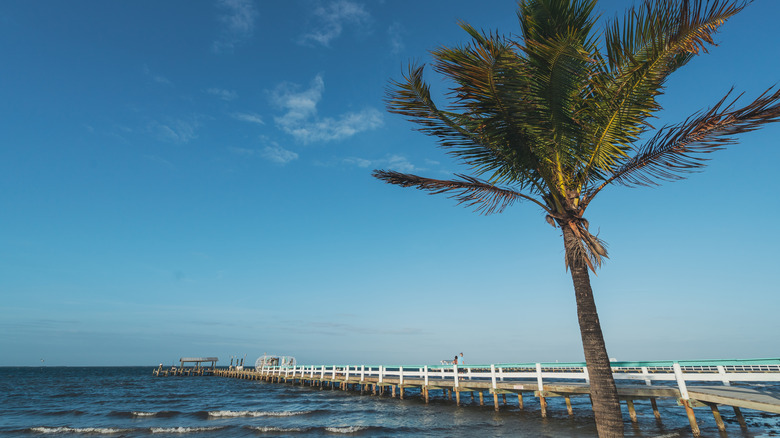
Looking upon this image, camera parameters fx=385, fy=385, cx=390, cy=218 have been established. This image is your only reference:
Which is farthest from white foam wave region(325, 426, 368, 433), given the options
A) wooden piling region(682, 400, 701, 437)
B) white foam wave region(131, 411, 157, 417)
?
white foam wave region(131, 411, 157, 417)

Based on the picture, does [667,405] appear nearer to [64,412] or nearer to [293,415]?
[293,415]

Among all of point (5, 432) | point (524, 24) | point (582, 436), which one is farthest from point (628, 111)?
point (5, 432)

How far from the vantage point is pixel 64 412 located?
24.2 m

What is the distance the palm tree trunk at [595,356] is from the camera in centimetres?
500

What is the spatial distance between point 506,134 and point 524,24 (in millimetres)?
1539

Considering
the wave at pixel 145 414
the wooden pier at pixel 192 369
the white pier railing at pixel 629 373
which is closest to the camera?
the white pier railing at pixel 629 373

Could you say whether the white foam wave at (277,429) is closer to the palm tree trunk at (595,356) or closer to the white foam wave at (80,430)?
the white foam wave at (80,430)

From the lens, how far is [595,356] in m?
5.20

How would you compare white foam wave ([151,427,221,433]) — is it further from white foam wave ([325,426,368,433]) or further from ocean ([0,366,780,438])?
white foam wave ([325,426,368,433])

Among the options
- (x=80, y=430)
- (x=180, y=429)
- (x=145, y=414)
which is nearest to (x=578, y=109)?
(x=180, y=429)

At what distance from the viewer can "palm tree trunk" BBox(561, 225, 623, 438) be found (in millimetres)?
4996

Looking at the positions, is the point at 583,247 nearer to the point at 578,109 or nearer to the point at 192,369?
the point at 578,109

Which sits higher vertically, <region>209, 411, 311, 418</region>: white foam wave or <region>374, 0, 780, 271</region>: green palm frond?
<region>374, 0, 780, 271</region>: green palm frond

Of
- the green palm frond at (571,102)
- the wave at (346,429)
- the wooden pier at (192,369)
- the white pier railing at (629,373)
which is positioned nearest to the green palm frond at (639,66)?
the green palm frond at (571,102)
